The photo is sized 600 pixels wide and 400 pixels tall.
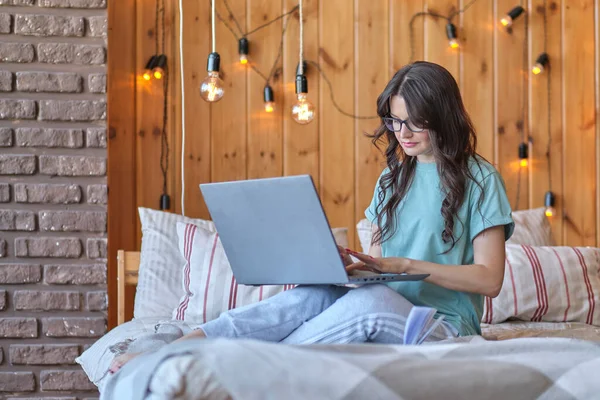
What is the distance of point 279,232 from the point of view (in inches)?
64.2

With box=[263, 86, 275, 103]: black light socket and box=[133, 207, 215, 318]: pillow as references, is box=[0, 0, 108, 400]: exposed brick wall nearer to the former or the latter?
box=[133, 207, 215, 318]: pillow

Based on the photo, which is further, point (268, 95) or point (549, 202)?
point (549, 202)

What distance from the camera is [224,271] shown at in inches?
97.5

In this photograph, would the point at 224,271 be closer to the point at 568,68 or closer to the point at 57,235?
the point at 57,235

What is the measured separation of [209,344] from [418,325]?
19.0 inches

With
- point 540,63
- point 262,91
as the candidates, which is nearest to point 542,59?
point 540,63

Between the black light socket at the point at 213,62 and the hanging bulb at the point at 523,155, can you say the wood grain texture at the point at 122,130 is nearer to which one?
the black light socket at the point at 213,62

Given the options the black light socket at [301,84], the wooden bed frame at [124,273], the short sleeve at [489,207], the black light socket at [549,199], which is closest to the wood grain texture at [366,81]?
the black light socket at [301,84]

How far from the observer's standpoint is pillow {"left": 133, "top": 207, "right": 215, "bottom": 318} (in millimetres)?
2545

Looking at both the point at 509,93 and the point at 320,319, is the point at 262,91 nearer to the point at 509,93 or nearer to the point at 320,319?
the point at 509,93

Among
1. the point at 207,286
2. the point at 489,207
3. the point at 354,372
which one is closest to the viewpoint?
the point at 354,372

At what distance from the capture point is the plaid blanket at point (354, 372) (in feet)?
3.68

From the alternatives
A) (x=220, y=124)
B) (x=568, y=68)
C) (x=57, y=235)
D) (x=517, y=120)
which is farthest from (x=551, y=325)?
(x=57, y=235)

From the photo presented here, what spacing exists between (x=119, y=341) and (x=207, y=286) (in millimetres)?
417
